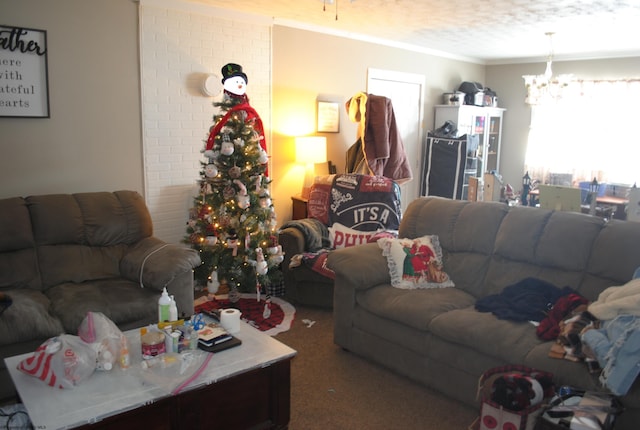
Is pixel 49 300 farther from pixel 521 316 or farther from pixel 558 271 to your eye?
pixel 558 271

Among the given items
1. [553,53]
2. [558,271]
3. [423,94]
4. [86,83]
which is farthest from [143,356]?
[553,53]

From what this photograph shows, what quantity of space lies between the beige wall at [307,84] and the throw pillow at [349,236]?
111 cm

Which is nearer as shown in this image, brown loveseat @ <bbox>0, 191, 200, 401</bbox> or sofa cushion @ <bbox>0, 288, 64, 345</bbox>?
sofa cushion @ <bbox>0, 288, 64, 345</bbox>

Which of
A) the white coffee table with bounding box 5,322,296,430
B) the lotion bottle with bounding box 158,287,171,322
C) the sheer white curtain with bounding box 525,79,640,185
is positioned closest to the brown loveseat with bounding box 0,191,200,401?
the white coffee table with bounding box 5,322,296,430

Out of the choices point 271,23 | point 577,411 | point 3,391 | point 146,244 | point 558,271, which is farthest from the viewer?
point 271,23

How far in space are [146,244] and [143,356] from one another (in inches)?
57.6

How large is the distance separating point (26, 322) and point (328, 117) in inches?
145

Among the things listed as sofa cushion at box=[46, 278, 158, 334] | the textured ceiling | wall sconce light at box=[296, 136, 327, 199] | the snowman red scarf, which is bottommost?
sofa cushion at box=[46, 278, 158, 334]

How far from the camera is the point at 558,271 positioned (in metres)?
2.88

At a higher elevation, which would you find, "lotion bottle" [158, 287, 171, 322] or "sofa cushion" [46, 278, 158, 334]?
"lotion bottle" [158, 287, 171, 322]

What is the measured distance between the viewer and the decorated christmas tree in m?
3.67

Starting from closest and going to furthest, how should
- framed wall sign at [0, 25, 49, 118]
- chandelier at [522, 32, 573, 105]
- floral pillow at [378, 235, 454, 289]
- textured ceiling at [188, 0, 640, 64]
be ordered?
floral pillow at [378, 235, 454, 289]
framed wall sign at [0, 25, 49, 118]
textured ceiling at [188, 0, 640, 64]
chandelier at [522, 32, 573, 105]

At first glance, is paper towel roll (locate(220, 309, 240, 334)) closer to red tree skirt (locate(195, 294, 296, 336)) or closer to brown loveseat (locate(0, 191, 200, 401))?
brown loveseat (locate(0, 191, 200, 401))

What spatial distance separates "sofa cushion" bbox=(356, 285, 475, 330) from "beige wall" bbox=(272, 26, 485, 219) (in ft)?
7.62
